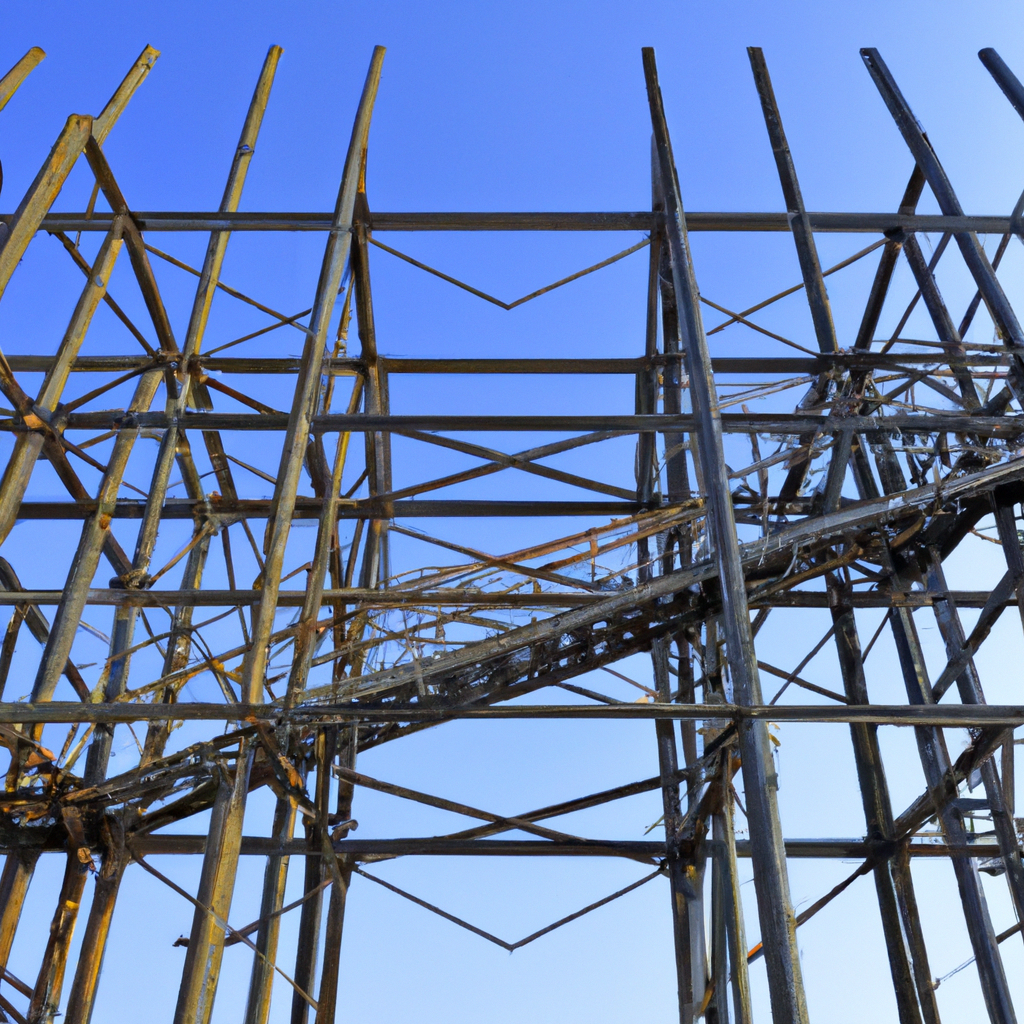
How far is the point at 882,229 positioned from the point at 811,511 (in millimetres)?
3477

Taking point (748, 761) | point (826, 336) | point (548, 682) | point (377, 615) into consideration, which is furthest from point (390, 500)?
point (748, 761)

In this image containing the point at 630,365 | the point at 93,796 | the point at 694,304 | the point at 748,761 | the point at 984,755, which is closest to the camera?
the point at 748,761

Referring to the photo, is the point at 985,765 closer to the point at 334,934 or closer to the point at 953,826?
→ the point at 953,826

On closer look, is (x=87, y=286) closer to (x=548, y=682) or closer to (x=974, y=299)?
(x=548, y=682)

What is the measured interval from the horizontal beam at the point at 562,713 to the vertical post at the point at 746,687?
281 millimetres

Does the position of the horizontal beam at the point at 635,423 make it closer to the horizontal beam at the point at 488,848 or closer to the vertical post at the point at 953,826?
the vertical post at the point at 953,826

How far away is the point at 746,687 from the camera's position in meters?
7.00

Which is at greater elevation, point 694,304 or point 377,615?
point 694,304

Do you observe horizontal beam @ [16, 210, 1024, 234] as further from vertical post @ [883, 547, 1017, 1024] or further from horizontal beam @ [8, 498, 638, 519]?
vertical post @ [883, 547, 1017, 1024]

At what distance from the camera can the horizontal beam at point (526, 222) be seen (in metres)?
10.7

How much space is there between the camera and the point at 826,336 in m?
10.7

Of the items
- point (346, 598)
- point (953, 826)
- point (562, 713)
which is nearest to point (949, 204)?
point (953, 826)

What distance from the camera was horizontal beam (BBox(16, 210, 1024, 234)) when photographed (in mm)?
10742

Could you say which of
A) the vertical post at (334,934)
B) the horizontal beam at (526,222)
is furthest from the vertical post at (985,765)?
the vertical post at (334,934)
